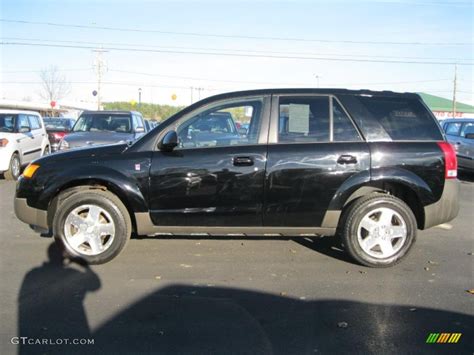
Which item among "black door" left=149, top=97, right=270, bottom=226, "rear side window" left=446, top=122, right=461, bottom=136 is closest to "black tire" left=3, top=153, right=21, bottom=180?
"black door" left=149, top=97, right=270, bottom=226

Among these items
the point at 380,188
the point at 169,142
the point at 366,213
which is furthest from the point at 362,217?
the point at 169,142

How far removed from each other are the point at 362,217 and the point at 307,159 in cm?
86

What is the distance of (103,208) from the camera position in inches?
177

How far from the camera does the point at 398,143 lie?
4.60 metres

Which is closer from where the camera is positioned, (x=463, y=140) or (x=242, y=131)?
(x=242, y=131)

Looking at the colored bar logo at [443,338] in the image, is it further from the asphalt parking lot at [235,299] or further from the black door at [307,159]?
the black door at [307,159]

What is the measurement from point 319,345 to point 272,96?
105 inches

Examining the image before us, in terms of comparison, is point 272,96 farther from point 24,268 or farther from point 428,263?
point 24,268

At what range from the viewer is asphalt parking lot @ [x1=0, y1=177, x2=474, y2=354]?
3078 millimetres

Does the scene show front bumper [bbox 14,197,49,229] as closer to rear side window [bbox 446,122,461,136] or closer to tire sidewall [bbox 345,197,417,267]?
tire sidewall [bbox 345,197,417,267]

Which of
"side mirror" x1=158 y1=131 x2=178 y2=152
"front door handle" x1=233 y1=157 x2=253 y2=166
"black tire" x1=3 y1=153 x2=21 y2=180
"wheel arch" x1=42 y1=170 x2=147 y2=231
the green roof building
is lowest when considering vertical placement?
"black tire" x1=3 y1=153 x2=21 y2=180

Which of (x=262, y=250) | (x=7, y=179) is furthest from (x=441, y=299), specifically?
(x=7, y=179)

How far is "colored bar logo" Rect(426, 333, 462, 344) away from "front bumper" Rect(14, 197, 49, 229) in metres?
3.90

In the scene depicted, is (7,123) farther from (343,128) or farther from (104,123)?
(343,128)
